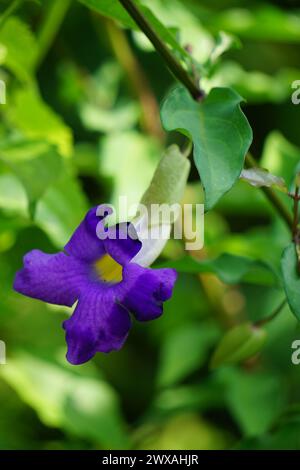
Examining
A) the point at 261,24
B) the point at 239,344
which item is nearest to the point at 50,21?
the point at 261,24

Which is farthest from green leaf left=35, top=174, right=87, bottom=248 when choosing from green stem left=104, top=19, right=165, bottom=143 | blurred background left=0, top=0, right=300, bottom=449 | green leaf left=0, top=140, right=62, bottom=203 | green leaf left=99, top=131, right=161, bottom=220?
green stem left=104, top=19, right=165, bottom=143

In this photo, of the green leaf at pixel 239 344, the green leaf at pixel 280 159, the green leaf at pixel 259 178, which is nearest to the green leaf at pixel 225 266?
the green leaf at pixel 239 344

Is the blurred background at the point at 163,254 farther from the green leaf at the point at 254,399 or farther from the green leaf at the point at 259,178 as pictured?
the green leaf at the point at 259,178

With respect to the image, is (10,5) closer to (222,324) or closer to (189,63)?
(189,63)

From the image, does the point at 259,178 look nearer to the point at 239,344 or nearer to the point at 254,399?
the point at 239,344

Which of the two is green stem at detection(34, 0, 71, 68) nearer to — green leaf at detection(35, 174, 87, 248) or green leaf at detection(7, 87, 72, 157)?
green leaf at detection(7, 87, 72, 157)

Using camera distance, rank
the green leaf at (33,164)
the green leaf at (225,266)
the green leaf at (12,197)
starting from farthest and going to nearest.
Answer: the green leaf at (12,197)
the green leaf at (33,164)
the green leaf at (225,266)

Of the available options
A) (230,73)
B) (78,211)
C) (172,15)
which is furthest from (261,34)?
(78,211)
